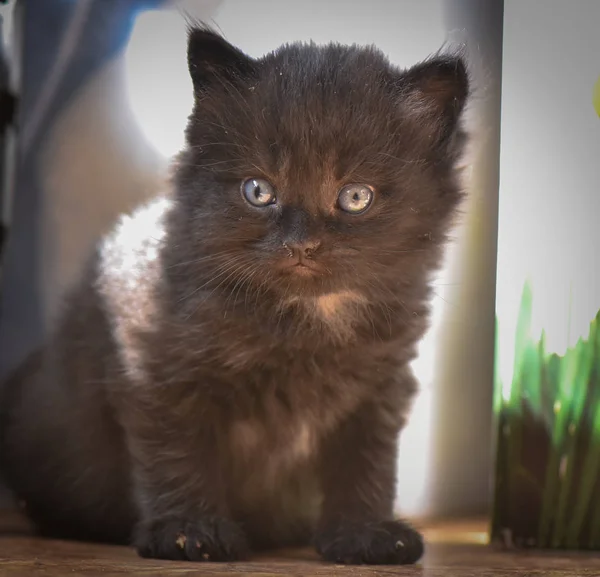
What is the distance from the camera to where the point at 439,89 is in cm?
158

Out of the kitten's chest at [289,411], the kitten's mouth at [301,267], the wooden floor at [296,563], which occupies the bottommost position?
the wooden floor at [296,563]

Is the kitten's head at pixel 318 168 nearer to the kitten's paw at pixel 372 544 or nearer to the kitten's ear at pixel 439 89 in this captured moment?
the kitten's ear at pixel 439 89

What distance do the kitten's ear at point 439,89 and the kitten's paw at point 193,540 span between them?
0.88 m

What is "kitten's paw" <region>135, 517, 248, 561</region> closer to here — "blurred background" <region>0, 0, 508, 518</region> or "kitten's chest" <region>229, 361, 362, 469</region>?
"kitten's chest" <region>229, 361, 362, 469</region>

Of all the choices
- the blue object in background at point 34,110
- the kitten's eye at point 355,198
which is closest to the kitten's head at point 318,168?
the kitten's eye at point 355,198

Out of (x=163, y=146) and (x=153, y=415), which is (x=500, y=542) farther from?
(x=163, y=146)

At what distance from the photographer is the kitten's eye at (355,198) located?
4.87 ft

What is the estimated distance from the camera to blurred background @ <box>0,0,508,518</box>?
1.82 m

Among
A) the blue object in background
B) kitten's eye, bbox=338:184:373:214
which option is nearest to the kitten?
kitten's eye, bbox=338:184:373:214

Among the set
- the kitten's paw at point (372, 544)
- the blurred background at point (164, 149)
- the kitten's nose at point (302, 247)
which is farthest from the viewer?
the blurred background at point (164, 149)

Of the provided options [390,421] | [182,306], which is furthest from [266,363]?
[390,421]

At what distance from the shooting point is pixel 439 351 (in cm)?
186

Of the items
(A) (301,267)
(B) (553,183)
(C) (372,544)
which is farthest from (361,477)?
(B) (553,183)

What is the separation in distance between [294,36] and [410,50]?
0.27m
